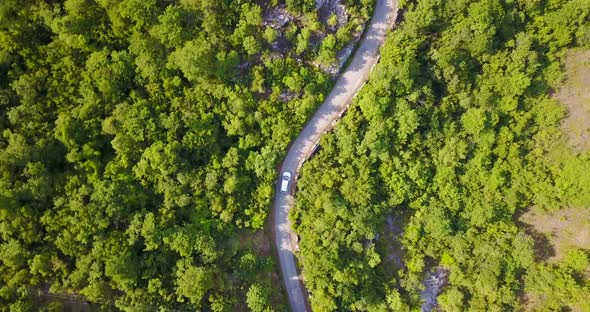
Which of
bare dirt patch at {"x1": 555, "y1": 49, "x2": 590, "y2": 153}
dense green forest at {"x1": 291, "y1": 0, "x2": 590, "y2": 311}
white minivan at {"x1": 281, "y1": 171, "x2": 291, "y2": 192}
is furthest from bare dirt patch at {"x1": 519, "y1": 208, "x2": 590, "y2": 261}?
white minivan at {"x1": 281, "y1": 171, "x2": 291, "y2": 192}

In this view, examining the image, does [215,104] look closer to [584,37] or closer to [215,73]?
[215,73]

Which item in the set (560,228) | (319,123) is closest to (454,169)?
(560,228)

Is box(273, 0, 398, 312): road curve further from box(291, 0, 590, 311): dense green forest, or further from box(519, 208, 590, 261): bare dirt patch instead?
box(519, 208, 590, 261): bare dirt patch

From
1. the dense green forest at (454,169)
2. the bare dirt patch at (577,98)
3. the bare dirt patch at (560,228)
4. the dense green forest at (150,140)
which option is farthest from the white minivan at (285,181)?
the bare dirt patch at (577,98)

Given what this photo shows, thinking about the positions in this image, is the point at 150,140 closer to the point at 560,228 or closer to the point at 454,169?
the point at 454,169

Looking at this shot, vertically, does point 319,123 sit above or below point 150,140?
above

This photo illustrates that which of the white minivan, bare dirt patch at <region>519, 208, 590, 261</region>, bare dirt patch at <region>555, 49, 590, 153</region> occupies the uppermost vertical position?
bare dirt patch at <region>555, 49, 590, 153</region>
